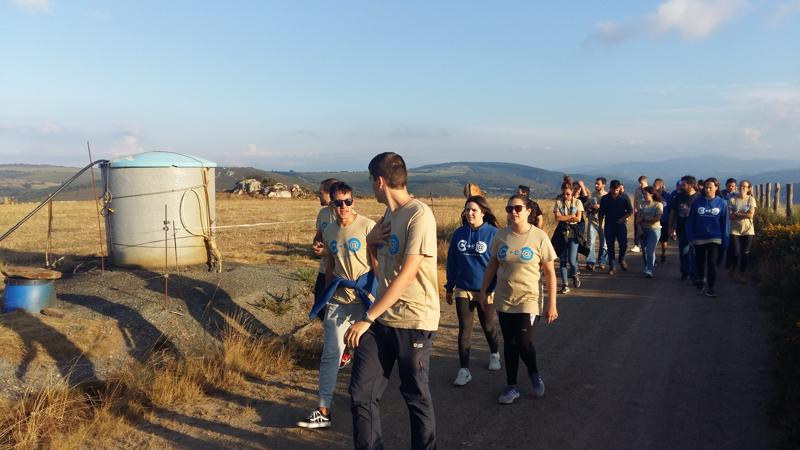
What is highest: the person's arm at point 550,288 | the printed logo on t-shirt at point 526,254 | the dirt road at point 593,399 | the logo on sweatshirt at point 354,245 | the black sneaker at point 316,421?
the logo on sweatshirt at point 354,245

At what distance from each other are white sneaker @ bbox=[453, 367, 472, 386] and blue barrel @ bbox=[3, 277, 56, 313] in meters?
4.51

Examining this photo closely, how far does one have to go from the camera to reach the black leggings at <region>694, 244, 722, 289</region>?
10258 mm

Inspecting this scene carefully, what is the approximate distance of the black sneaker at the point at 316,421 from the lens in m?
5.05

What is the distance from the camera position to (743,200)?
11.4 m

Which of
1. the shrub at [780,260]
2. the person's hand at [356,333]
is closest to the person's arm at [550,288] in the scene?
the person's hand at [356,333]

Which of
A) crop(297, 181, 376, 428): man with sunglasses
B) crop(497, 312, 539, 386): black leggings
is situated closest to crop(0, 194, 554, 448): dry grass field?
crop(297, 181, 376, 428): man with sunglasses

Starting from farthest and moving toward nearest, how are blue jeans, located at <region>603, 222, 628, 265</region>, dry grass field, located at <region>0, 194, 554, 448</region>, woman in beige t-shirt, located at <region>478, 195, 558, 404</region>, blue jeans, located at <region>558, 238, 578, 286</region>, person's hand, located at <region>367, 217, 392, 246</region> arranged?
blue jeans, located at <region>603, 222, 628, 265</region>
blue jeans, located at <region>558, 238, 578, 286</region>
woman in beige t-shirt, located at <region>478, 195, 558, 404</region>
dry grass field, located at <region>0, 194, 554, 448</region>
person's hand, located at <region>367, 217, 392, 246</region>

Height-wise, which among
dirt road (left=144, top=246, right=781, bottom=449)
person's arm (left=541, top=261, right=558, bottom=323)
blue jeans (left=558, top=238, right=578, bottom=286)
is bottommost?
dirt road (left=144, top=246, right=781, bottom=449)

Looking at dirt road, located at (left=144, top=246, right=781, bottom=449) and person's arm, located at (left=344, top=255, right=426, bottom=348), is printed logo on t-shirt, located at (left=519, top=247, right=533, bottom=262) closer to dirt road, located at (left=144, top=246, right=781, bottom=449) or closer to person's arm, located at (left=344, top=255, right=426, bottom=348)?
dirt road, located at (left=144, top=246, right=781, bottom=449)

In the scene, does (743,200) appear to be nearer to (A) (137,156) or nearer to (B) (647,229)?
(B) (647,229)

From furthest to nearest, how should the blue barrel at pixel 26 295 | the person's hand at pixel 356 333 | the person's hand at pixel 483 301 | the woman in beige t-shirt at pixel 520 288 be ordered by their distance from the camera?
the blue barrel at pixel 26 295
the person's hand at pixel 483 301
the woman in beige t-shirt at pixel 520 288
the person's hand at pixel 356 333

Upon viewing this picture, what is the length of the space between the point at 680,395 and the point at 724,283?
662 centimetres

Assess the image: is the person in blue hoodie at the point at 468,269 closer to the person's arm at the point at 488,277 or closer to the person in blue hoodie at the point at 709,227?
the person's arm at the point at 488,277

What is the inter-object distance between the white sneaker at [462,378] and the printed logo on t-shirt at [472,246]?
1.10 m
